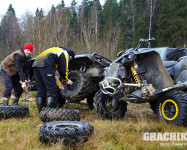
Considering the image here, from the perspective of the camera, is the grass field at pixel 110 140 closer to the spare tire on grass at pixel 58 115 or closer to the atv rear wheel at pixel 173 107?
the atv rear wheel at pixel 173 107

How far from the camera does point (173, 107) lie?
3266mm

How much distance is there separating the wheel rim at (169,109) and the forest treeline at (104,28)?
8332mm

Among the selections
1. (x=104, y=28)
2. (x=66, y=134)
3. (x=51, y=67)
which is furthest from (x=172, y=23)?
(x=66, y=134)

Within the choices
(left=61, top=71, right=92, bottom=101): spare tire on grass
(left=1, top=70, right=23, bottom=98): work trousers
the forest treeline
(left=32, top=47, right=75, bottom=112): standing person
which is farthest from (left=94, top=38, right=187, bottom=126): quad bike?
the forest treeline

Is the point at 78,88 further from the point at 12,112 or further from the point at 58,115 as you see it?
the point at 12,112

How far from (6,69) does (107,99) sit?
2363 millimetres

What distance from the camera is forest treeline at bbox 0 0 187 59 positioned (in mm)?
11391

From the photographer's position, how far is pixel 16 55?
439cm

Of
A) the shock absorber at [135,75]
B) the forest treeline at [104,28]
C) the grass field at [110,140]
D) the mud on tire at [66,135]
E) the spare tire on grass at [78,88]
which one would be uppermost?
the forest treeline at [104,28]

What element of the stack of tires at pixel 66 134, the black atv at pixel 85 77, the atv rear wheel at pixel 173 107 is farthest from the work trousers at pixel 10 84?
the atv rear wheel at pixel 173 107

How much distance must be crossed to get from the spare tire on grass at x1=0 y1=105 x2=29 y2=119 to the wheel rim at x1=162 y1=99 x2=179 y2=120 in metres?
2.58

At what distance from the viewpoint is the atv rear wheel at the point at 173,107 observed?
3061 mm

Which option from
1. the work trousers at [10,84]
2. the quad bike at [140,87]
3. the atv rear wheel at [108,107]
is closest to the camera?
the quad bike at [140,87]

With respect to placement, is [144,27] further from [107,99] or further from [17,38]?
[107,99]
